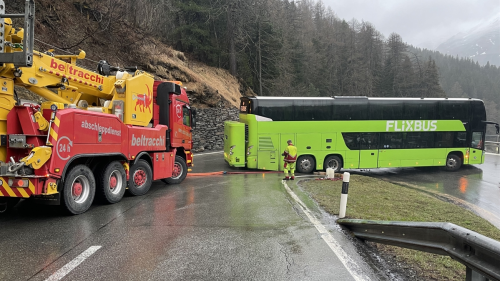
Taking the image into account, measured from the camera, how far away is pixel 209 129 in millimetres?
26766

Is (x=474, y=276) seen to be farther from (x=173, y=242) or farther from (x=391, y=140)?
(x=391, y=140)

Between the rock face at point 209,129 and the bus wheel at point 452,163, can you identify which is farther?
the rock face at point 209,129

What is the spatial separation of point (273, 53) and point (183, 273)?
1459 inches

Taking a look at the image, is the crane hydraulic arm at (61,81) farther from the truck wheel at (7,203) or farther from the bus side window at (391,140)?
the bus side window at (391,140)

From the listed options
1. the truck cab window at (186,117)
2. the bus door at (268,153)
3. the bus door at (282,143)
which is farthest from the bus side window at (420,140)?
the truck cab window at (186,117)

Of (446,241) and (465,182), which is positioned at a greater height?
(446,241)

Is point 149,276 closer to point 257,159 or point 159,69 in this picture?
point 257,159

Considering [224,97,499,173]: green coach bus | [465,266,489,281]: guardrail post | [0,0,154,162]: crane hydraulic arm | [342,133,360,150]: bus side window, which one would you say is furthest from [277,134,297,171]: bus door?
[465,266,489,281]: guardrail post

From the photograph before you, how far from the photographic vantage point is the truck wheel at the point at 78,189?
6.41 m

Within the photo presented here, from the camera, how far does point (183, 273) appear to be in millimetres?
3891

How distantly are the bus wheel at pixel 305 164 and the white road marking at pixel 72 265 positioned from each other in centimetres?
1257

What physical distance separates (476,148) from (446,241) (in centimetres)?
1860

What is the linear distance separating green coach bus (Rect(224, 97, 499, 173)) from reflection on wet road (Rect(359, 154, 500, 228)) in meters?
0.74

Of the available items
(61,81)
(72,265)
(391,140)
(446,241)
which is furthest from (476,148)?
(72,265)
